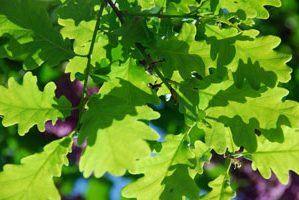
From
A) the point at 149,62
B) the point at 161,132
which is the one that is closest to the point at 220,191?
the point at 149,62

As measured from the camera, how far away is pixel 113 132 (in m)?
0.83

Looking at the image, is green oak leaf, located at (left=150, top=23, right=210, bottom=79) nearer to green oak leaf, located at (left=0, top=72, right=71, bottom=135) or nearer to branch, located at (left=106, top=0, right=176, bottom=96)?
branch, located at (left=106, top=0, right=176, bottom=96)

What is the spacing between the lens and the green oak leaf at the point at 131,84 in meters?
0.98

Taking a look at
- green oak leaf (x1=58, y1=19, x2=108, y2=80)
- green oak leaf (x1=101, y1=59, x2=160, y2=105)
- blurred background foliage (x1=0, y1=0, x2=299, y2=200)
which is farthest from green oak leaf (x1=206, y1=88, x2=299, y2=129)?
blurred background foliage (x1=0, y1=0, x2=299, y2=200)

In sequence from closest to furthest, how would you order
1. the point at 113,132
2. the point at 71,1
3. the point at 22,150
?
the point at 113,132
the point at 71,1
the point at 22,150

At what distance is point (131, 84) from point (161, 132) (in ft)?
3.73

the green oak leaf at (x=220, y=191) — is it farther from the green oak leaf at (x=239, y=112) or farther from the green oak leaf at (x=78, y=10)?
the green oak leaf at (x=78, y=10)

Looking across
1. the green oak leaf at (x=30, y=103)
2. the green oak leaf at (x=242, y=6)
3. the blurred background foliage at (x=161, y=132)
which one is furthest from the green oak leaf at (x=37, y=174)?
the blurred background foliage at (x=161, y=132)

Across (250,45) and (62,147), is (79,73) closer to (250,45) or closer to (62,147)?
(62,147)

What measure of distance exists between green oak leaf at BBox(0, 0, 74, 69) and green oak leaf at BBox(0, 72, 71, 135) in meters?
0.04

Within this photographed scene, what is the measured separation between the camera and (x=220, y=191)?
1135 millimetres

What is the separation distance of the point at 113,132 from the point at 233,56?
0.23m

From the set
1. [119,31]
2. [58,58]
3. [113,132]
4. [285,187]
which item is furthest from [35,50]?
[285,187]

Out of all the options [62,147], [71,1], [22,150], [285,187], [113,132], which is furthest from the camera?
[285,187]
